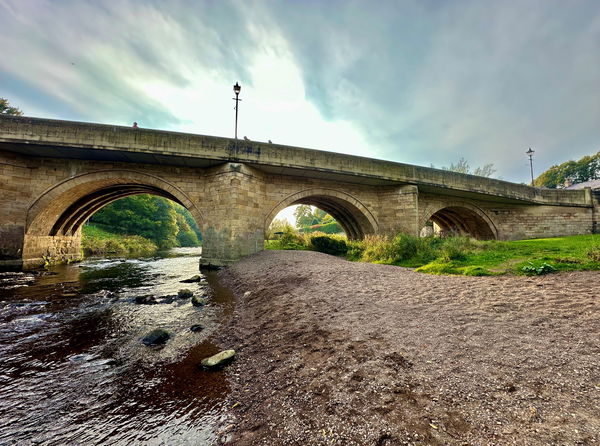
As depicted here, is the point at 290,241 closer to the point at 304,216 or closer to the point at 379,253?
the point at 379,253

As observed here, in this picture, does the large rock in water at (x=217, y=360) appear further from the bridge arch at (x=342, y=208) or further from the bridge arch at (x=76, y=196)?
the bridge arch at (x=342, y=208)

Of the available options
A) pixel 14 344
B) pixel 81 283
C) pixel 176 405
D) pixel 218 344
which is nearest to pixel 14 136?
pixel 81 283

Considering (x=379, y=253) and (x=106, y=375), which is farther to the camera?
(x=379, y=253)

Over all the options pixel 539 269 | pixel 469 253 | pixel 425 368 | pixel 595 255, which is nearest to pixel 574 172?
pixel 469 253

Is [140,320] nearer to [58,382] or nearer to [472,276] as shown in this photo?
[58,382]

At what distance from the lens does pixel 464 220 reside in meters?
22.3

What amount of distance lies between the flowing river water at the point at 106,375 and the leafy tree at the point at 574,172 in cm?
5580

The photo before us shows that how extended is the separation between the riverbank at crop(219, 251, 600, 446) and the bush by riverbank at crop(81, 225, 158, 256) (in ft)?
75.1

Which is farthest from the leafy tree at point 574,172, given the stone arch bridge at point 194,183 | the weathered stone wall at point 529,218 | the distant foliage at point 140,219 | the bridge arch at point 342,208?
the distant foliage at point 140,219

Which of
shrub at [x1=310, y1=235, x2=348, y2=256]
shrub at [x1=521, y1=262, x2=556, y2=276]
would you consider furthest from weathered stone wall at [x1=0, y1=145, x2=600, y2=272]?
shrub at [x1=521, y1=262, x2=556, y2=276]

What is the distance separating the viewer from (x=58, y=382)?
2.78m

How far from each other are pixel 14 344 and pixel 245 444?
177 inches

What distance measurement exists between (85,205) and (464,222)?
98.5ft

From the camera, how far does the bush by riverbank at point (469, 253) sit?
5.75 m
